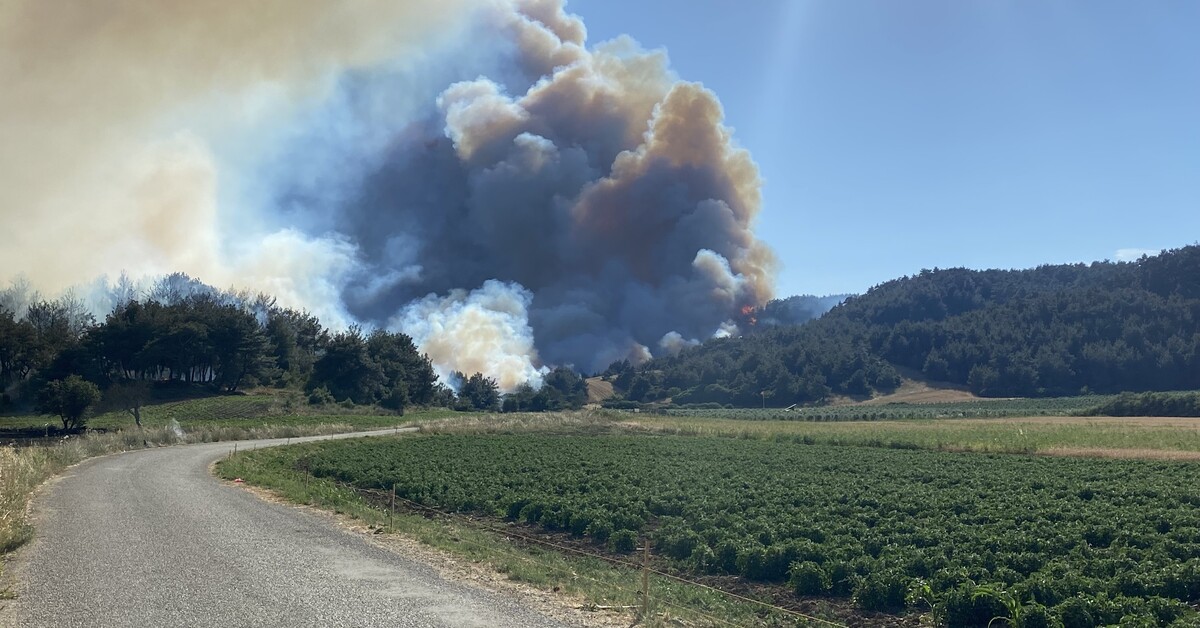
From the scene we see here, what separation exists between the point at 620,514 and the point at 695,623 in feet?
32.9

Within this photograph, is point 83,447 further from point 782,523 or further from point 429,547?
point 782,523

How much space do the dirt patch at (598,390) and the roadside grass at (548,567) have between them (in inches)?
3311

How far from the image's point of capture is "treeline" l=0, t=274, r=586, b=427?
2844 inches

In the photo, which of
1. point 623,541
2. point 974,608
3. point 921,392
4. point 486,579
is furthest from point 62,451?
point 921,392

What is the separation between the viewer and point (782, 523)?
19.4 meters

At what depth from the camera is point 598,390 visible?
11700cm

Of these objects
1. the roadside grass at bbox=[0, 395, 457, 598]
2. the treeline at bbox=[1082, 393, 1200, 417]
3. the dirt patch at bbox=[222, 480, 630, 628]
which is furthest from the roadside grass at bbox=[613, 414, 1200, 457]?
the dirt patch at bbox=[222, 480, 630, 628]

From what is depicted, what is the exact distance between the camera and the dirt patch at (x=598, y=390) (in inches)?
4391

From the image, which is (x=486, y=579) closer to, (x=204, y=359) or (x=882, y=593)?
(x=882, y=593)

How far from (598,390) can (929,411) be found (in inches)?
1744

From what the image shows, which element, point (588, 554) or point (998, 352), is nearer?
point (588, 554)

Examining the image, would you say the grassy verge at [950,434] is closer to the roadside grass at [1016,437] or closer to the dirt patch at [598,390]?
the roadside grass at [1016,437]

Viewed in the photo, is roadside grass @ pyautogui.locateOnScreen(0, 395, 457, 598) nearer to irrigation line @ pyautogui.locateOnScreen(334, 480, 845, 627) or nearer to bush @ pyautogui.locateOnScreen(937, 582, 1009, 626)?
irrigation line @ pyautogui.locateOnScreen(334, 480, 845, 627)

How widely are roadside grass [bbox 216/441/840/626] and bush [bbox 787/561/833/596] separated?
1.18 m
